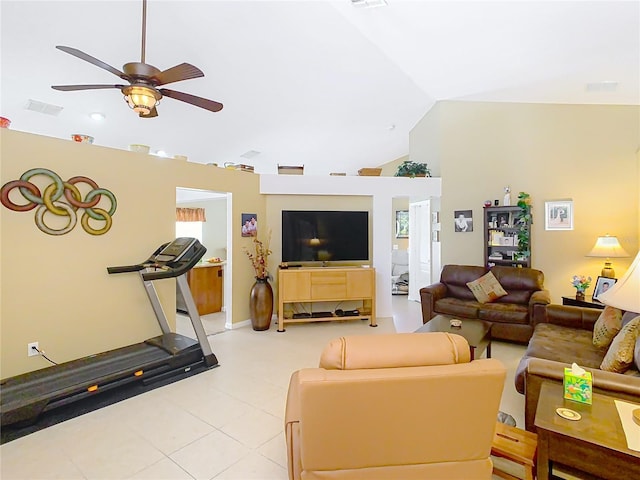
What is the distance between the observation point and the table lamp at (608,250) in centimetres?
441

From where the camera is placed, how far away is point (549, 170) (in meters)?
5.08

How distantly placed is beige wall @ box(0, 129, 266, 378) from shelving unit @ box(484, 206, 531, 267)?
445 centimetres

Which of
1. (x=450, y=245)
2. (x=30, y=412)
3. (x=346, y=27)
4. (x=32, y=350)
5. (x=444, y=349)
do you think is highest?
(x=346, y=27)

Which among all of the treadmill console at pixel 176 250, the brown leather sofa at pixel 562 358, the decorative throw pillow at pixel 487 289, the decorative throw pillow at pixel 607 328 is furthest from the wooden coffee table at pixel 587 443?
the treadmill console at pixel 176 250

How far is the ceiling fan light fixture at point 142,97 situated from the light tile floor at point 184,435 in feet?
8.01

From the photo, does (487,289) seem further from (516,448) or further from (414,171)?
(516,448)

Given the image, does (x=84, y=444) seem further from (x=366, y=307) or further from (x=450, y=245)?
(x=450, y=245)

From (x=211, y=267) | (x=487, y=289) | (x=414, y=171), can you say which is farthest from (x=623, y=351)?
(x=211, y=267)

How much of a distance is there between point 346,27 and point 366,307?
4010mm

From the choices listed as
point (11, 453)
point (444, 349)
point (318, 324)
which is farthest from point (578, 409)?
point (318, 324)

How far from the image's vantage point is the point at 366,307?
217 inches

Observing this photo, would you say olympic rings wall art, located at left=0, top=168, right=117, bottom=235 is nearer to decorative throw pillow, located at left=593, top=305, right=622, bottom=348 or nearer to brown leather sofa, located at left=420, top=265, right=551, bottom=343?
brown leather sofa, located at left=420, top=265, right=551, bottom=343

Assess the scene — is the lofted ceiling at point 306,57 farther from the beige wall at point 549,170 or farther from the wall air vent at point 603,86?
the beige wall at point 549,170

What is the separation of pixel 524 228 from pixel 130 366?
5390mm
